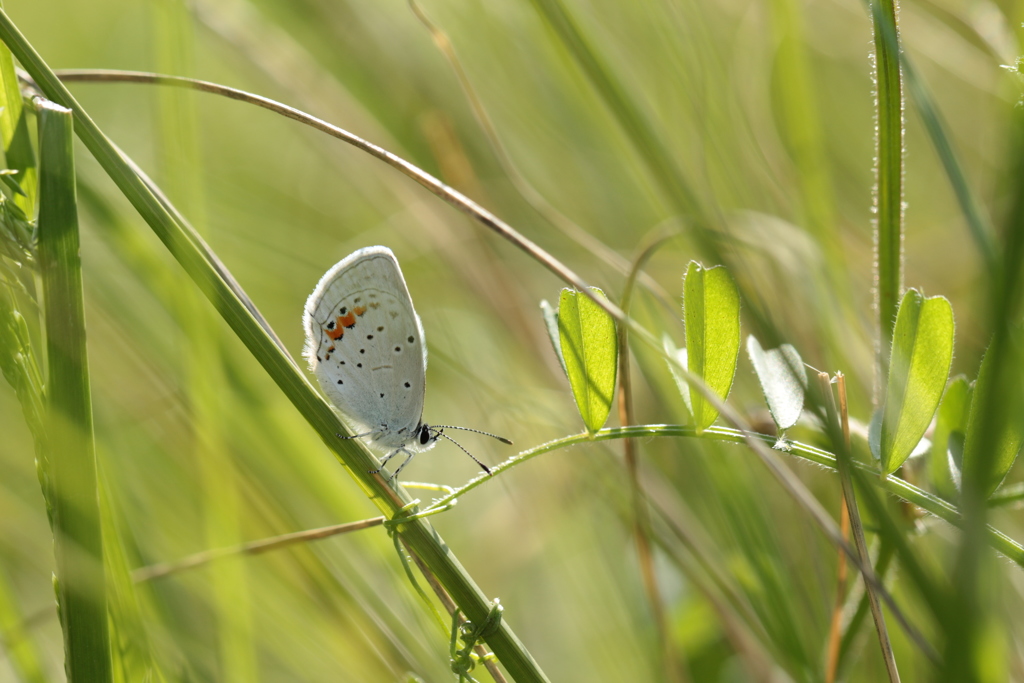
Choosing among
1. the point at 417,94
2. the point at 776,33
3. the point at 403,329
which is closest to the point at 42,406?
the point at 403,329

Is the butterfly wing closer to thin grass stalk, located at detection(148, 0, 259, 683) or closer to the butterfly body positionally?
the butterfly body

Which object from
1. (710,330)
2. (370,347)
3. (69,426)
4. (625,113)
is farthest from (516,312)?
(69,426)

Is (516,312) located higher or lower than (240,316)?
lower

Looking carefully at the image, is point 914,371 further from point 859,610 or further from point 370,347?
point 370,347

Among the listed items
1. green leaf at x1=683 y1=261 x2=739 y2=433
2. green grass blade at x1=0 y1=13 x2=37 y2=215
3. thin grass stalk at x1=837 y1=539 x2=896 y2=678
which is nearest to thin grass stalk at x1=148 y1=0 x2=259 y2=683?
green grass blade at x1=0 y1=13 x2=37 y2=215

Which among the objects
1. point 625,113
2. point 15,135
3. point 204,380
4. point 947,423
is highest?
point 625,113

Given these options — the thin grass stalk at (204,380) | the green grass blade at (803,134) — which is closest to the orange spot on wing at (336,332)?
the thin grass stalk at (204,380)

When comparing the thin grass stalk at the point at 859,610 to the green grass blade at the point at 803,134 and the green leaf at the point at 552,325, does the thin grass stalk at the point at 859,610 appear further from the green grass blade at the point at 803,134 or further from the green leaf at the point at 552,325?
the green grass blade at the point at 803,134
